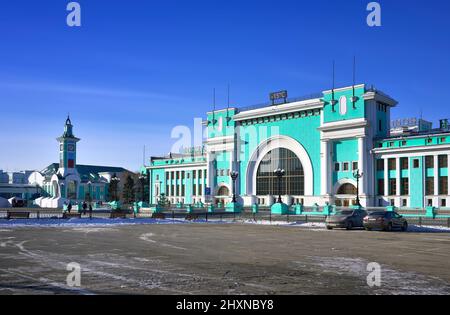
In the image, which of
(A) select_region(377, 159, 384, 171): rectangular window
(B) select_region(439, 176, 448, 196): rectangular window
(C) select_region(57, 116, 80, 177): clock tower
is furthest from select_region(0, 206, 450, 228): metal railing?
(C) select_region(57, 116, 80, 177): clock tower

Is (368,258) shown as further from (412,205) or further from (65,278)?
(412,205)

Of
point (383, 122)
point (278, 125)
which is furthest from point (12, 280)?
point (278, 125)

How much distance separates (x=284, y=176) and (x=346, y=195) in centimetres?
1368

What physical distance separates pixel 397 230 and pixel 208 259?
768 inches

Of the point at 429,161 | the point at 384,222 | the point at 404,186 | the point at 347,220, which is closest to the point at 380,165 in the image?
the point at 404,186

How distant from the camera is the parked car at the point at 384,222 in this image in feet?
94.4

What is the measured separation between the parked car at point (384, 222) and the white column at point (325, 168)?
3758 cm

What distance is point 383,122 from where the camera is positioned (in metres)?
67.9

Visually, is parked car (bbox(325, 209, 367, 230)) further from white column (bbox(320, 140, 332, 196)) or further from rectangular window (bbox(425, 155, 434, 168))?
white column (bbox(320, 140, 332, 196))

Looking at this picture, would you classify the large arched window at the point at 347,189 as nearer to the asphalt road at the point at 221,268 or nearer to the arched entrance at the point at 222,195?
the arched entrance at the point at 222,195

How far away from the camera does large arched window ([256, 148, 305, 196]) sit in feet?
243

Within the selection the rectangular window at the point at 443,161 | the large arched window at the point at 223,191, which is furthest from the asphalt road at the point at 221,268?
the large arched window at the point at 223,191

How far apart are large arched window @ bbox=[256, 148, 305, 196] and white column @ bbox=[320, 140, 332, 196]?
5219 millimetres
